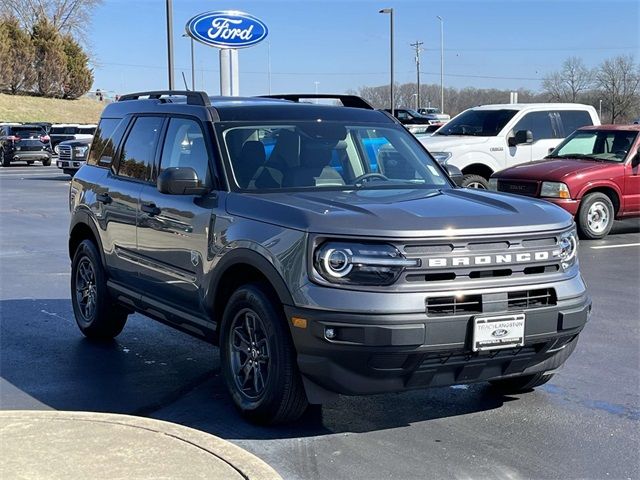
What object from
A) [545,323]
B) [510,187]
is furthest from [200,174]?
[510,187]

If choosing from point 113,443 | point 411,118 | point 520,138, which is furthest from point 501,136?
point 411,118

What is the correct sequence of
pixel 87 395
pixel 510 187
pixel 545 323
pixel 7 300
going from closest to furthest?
pixel 545 323
pixel 87 395
pixel 7 300
pixel 510 187

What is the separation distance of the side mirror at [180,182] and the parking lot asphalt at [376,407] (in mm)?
1346

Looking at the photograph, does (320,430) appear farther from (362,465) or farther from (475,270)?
(475,270)

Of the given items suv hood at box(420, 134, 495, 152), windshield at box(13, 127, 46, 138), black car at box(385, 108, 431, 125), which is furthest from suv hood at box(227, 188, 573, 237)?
black car at box(385, 108, 431, 125)

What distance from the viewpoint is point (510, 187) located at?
42.9ft

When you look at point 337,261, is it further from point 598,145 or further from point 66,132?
point 66,132

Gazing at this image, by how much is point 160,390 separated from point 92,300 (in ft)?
5.58

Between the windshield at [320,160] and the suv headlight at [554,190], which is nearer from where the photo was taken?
the windshield at [320,160]

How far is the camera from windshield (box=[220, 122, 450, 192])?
549 centimetres

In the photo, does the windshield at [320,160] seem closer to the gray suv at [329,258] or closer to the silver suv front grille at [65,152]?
the gray suv at [329,258]

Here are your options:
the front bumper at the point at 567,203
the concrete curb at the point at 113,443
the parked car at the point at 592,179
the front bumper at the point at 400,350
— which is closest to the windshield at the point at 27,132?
the parked car at the point at 592,179

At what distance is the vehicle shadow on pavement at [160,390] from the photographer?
508cm

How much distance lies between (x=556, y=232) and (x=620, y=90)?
55550 mm
